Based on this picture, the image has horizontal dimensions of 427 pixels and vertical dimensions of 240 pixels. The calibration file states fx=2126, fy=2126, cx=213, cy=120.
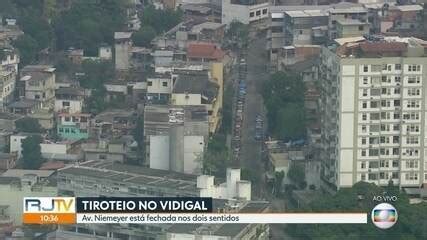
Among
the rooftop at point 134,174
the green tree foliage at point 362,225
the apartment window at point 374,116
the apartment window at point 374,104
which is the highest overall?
the apartment window at point 374,104

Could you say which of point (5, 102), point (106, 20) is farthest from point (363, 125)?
point (106, 20)

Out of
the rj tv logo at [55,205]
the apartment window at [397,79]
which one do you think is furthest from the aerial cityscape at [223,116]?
the rj tv logo at [55,205]

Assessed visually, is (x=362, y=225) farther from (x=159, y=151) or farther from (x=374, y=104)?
(x=159, y=151)

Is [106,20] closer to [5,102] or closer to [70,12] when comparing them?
[70,12]

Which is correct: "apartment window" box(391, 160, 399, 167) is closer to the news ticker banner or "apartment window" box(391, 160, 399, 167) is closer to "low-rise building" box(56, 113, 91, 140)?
"low-rise building" box(56, 113, 91, 140)

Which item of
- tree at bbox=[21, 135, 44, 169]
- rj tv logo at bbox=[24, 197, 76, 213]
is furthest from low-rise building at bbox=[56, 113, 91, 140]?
rj tv logo at bbox=[24, 197, 76, 213]

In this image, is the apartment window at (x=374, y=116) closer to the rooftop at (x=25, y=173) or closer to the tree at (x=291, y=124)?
the tree at (x=291, y=124)
